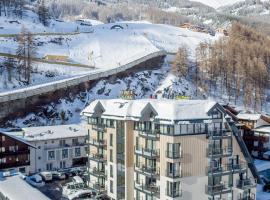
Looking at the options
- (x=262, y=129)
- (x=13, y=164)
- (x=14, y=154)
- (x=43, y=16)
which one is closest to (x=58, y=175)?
(x=13, y=164)

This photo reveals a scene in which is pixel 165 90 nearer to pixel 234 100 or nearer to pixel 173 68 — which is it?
pixel 173 68

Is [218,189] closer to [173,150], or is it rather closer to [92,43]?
[173,150]

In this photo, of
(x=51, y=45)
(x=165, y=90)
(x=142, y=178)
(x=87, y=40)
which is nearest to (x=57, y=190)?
(x=142, y=178)

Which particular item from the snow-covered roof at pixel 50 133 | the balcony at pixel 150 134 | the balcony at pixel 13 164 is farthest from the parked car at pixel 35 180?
the balcony at pixel 150 134

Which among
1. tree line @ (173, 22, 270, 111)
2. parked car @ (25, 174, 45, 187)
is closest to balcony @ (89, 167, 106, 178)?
parked car @ (25, 174, 45, 187)

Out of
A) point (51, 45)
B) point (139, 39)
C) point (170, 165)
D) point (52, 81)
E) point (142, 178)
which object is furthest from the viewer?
point (139, 39)

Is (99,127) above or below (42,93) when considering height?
below
